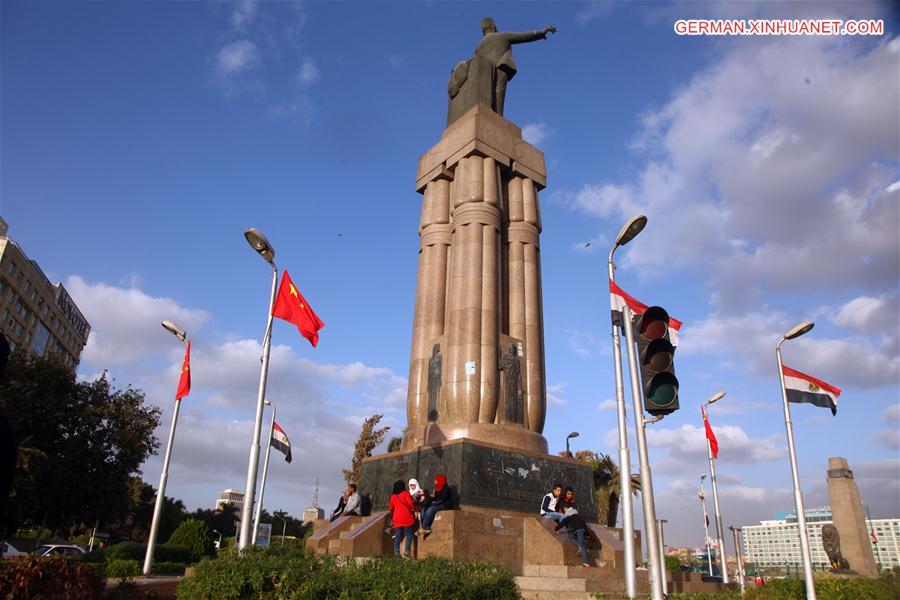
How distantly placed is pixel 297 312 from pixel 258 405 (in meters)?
2.40

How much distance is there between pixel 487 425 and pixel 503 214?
7323 millimetres

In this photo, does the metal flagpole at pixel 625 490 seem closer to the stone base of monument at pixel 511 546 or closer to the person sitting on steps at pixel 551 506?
the stone base of monument at pixel 511 546

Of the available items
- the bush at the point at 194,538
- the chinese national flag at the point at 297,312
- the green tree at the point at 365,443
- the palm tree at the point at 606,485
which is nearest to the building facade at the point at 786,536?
the palm tree at the point at 606,485

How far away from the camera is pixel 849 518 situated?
3084cm

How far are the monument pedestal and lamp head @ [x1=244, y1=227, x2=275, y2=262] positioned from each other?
6111 millimetres

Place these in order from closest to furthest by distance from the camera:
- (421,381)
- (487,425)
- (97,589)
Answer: (97,589)
(487,425)
(421,381)

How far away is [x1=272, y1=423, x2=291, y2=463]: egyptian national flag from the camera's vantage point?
76.7ft

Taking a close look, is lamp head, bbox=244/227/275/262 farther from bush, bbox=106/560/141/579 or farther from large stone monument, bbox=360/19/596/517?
bush, bbox=106/560/141/579

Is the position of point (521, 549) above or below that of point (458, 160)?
below

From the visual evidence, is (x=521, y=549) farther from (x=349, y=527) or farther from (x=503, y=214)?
(x=503, y=214)

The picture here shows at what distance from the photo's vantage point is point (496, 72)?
23.0 m

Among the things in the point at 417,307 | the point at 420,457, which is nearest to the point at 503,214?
the point at 417,307

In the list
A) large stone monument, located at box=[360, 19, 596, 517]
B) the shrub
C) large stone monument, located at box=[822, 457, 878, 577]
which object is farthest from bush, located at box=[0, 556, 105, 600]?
large stone monument, located at box=[822, 457, 878, 577]

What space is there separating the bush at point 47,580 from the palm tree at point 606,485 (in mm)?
34262
